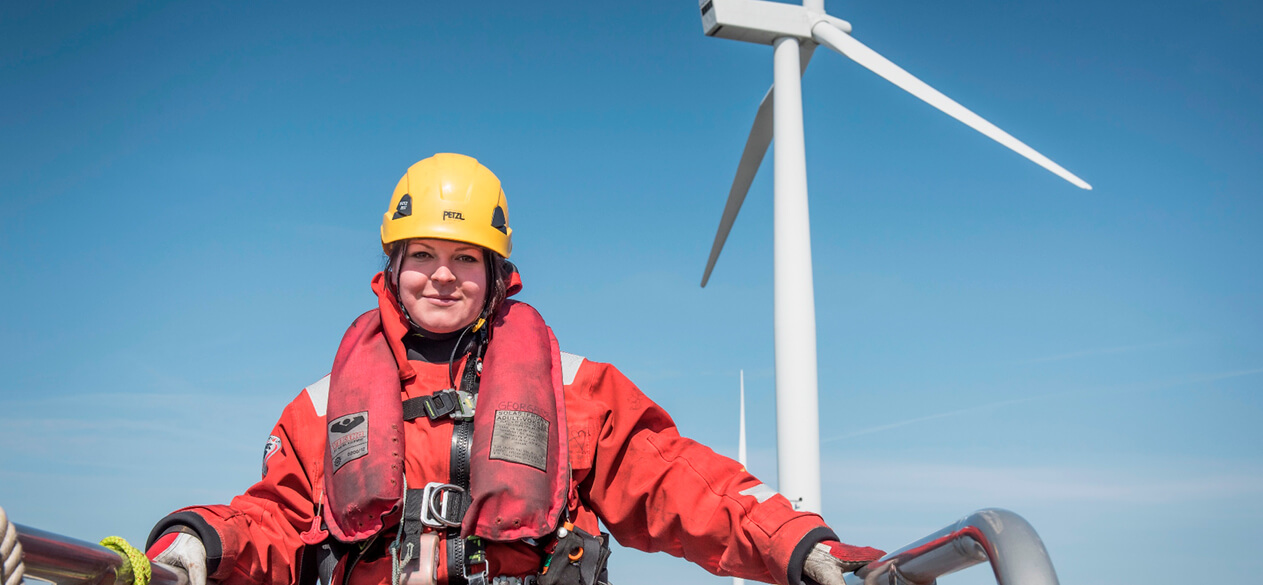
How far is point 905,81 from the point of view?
1216 centimetres

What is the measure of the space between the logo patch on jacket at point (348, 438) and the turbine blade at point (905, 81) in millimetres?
9606

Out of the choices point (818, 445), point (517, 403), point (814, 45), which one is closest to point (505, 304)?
point (517, 403)

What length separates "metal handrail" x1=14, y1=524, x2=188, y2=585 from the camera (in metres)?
2.11

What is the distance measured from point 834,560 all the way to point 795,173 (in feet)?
26.1

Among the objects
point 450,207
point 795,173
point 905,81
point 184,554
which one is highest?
point 905,81

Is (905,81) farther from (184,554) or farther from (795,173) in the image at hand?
(184,554)

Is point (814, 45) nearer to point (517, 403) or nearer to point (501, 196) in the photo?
point (501, 196)

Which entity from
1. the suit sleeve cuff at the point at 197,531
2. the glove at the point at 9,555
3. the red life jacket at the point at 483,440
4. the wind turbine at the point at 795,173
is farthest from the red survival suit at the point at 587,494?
the wind turbine at the point at 795,173

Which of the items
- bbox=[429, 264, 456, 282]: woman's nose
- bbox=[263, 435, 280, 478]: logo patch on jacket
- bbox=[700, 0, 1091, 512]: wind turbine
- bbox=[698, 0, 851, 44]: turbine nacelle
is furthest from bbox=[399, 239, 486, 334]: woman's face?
bbox=[698, 0, 851, 44]: turbine nacelle

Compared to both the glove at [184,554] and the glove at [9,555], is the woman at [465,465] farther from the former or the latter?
the glove at [9,555]

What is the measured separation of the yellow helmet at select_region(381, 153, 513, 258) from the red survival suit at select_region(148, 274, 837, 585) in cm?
34

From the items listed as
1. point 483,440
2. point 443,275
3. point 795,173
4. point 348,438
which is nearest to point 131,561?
point 348,438

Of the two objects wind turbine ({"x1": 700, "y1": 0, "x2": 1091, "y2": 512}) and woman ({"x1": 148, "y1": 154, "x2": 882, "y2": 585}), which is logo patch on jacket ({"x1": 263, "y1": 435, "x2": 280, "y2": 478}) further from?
wind turbine ({"x1": 700, "y1": 0, "x2": 1091, "y2": 512})

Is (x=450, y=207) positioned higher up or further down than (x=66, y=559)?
higher up
